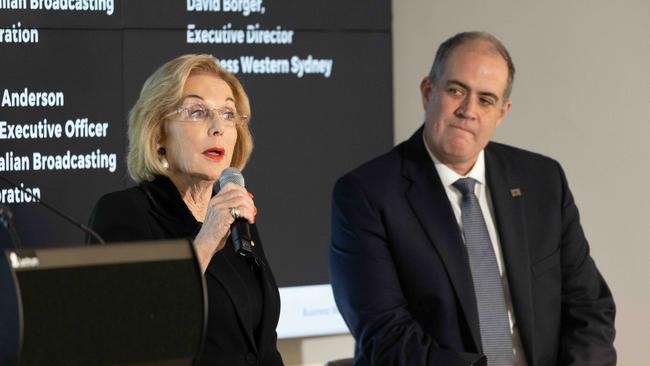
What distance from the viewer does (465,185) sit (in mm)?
3092

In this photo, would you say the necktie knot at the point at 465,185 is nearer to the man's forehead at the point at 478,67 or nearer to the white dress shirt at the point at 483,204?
the white dress shirt at the point at 483,204

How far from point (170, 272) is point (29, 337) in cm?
25

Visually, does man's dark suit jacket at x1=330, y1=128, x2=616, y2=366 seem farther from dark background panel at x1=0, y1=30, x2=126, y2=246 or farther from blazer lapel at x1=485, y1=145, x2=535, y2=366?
dark background panel at x1=0, y1=30, x2=126, y2=246

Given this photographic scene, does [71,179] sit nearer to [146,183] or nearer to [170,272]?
[146,183]

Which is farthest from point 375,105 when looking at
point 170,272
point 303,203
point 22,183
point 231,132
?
point 170,272

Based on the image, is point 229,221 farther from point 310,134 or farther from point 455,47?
point 310,134

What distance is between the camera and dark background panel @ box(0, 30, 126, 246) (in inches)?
146

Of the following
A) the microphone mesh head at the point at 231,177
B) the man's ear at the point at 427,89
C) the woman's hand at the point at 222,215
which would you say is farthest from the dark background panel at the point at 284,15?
the woman's hand at the point at 222,215

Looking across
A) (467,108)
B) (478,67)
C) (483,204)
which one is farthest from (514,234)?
(478,67)

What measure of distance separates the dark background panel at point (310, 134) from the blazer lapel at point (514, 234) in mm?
1122

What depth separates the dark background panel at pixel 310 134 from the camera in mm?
4152

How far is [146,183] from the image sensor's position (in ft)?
8.61

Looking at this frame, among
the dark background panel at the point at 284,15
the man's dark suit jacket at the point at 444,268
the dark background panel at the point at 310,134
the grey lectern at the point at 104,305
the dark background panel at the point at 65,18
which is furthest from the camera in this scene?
the dark background panel at the point at 310,134

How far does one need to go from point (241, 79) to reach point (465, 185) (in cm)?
136
